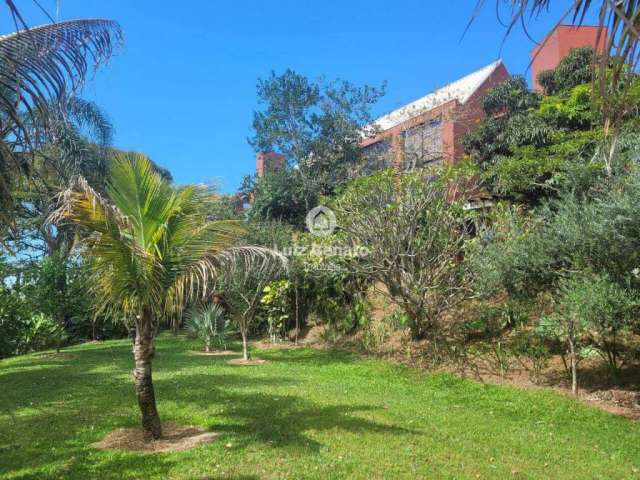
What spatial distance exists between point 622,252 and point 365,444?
513 cm

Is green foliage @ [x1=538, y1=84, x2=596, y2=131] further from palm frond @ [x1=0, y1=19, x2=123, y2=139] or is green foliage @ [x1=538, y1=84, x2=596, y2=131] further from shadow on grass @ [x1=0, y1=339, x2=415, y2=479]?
palm frond @ [x1=0, y1=19, x2=123, y2=139]

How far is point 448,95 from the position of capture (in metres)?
24.0

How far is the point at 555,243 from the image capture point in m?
8.38

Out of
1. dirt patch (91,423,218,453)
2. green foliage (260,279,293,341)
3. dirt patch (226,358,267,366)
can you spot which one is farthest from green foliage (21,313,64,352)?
dirt patch (91,423,218,453)

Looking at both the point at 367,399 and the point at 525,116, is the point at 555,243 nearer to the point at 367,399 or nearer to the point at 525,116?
the point at 367,399

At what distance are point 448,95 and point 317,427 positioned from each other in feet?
69.3

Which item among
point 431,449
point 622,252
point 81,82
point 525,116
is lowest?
point 431,449

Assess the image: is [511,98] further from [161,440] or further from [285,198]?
[161,440]

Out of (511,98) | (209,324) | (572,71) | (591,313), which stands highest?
(572,71)

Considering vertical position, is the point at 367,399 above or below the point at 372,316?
below

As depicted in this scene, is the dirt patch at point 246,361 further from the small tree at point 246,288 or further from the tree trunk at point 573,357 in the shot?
the tree trunk at point 573,357

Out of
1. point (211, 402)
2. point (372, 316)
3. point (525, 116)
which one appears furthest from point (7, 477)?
point (525, 116)

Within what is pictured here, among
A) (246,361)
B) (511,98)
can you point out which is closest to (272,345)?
(246,361)

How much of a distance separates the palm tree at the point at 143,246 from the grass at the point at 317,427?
109cm
